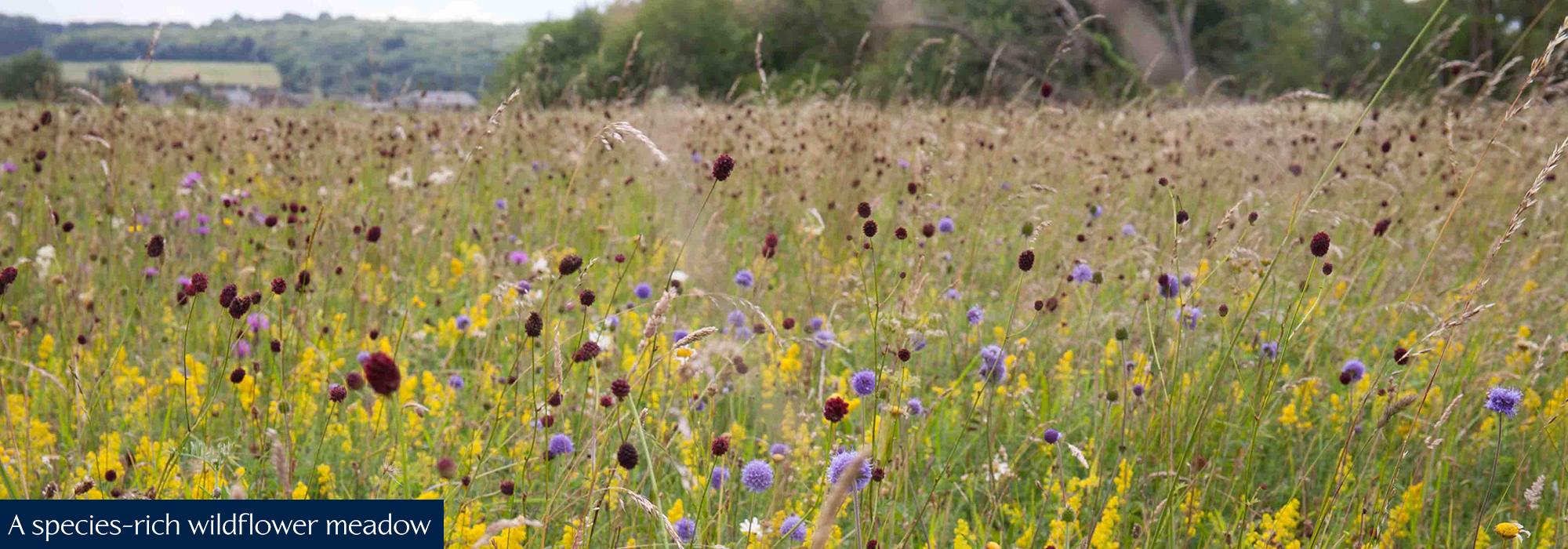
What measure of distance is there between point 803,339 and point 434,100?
5.76 metres

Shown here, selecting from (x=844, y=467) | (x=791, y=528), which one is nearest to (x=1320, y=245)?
(x=844, y=467)

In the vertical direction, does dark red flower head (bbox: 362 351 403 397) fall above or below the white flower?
above

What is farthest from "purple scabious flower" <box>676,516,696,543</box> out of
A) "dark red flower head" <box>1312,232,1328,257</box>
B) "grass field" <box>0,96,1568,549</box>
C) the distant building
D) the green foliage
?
the green foliage

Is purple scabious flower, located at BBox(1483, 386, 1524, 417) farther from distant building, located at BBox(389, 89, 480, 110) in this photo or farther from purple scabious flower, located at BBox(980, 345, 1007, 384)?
distant building, located at BBox(389, 89, 480, 110)

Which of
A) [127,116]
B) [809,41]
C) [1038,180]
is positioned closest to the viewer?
[1038,180]

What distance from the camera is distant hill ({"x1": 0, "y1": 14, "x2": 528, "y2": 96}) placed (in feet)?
19.5

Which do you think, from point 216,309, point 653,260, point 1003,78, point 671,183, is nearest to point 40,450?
point 216,309

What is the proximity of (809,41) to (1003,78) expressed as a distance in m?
Result: 8.51

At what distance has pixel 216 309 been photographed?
126 inches

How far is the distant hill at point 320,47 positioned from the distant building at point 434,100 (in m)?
0.08

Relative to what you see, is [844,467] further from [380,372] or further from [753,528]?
[380,372]

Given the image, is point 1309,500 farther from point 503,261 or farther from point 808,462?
point 503,261

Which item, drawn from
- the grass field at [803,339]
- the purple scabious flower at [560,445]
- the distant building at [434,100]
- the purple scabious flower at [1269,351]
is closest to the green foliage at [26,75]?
the grass field at [803,339]

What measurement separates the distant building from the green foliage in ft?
6.61
